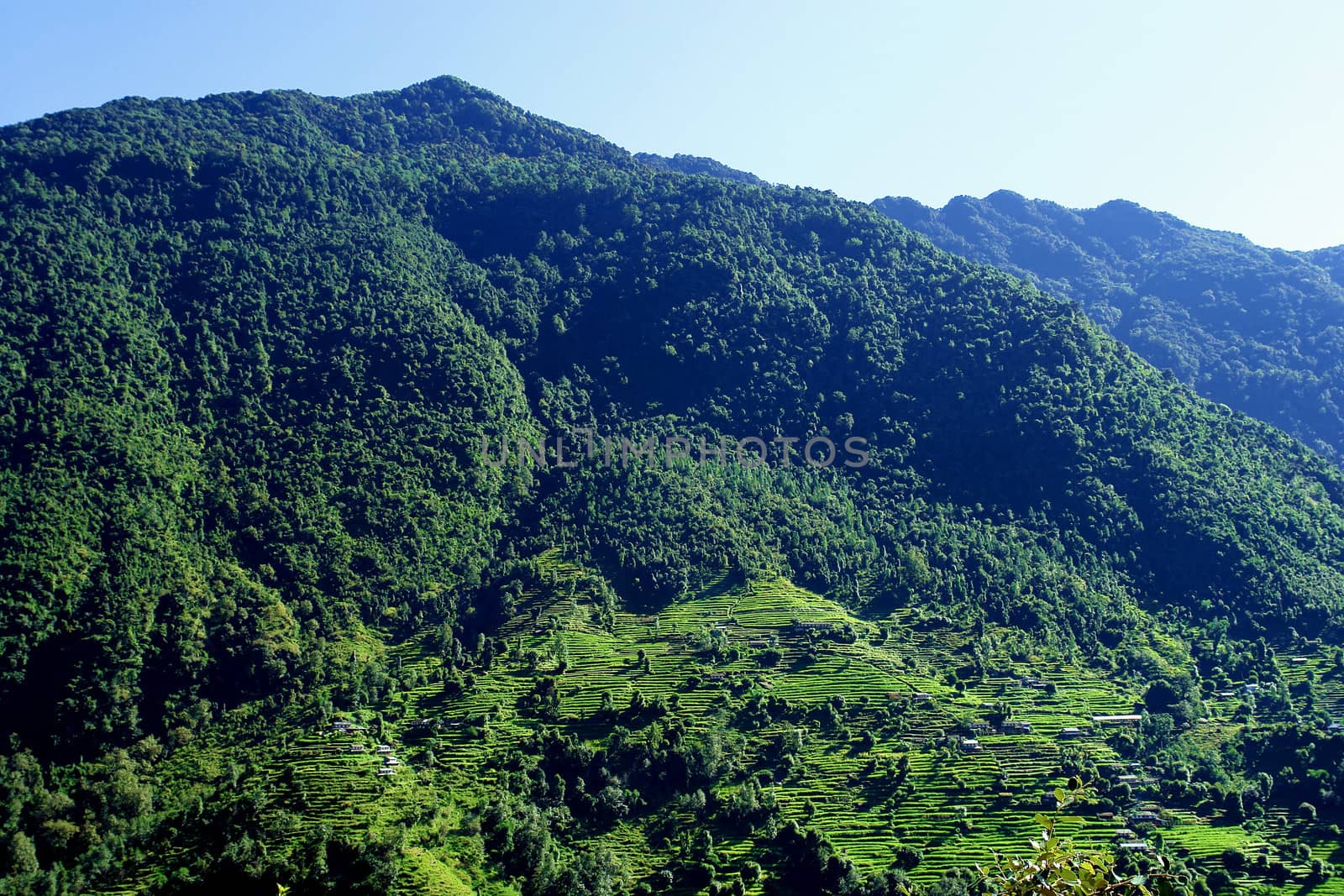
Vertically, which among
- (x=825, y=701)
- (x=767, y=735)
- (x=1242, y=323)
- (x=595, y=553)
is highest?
(x=1242, y=323)

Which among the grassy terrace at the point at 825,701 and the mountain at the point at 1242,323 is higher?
the mountain at the point at 1242,323

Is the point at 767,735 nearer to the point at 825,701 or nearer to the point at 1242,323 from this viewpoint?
the point at 825,701

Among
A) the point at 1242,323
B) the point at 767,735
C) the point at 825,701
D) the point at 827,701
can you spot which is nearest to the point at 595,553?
the point at 825,701

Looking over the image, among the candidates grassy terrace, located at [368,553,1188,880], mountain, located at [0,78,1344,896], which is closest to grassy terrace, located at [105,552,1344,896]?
grassy terrace, located at [368,553,1188,880]

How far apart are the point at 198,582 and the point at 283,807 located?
78.7ft

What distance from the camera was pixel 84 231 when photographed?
103938 millimetres

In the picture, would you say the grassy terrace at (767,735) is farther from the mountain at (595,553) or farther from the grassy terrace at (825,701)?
the mountain at (595,553)

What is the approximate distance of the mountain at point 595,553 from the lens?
2297 inches

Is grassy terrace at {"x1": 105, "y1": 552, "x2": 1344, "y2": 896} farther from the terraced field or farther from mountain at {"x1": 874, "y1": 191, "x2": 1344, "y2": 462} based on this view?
mountain at {"x1": 874, "y1": 191, "x2": 1344, "y2": 462}

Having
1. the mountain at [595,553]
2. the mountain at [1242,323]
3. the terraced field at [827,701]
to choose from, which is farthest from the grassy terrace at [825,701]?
the mountain at [1242,323]

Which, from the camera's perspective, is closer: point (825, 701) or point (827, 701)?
point (827, 701)

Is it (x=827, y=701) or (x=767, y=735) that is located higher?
(x=827, y=701)

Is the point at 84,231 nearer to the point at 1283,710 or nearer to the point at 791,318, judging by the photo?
the point at 791,318

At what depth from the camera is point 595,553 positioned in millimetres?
87812
